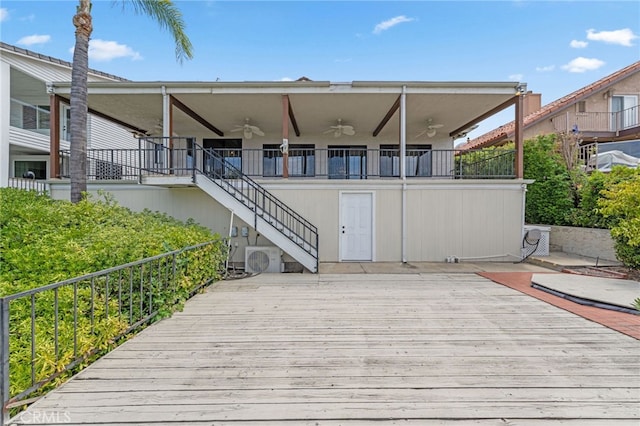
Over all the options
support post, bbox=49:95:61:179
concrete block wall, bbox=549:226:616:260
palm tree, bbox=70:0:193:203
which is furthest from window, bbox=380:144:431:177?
support post, bbox=49:95:61:179

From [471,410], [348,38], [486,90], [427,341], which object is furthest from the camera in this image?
[348,38]

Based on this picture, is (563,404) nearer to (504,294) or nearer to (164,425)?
(164,425)

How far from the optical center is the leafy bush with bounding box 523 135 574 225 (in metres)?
9.47

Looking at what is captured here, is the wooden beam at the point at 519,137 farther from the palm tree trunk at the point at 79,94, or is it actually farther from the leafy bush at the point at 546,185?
the palm tree trunk at the point at 79,94

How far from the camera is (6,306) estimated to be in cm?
216

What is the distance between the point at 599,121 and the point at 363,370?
18376 mm

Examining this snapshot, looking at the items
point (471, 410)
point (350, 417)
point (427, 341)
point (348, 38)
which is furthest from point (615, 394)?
point (348, 38)

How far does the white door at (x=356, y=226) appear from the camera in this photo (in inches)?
331

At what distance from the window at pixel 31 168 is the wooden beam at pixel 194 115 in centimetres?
900

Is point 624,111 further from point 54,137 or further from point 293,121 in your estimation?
point 54,137

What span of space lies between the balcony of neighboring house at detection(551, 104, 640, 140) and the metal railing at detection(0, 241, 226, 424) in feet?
56.9

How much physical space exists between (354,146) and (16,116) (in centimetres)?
1352

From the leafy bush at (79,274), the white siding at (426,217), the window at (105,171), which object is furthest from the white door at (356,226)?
the window at (105,171)

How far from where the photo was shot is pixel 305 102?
8.96 meters
